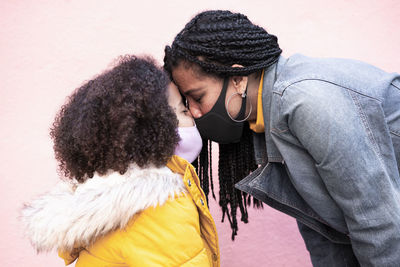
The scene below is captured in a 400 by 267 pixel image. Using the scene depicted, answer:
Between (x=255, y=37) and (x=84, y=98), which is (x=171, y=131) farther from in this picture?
(x=255, y=37)

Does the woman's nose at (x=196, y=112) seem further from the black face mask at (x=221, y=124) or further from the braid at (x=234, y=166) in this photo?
the braid at (x=234, y=166)

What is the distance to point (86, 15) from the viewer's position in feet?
6.72

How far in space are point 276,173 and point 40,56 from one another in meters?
1.65

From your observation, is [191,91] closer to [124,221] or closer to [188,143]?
[188,143]

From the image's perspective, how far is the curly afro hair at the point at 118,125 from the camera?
3.64 ft

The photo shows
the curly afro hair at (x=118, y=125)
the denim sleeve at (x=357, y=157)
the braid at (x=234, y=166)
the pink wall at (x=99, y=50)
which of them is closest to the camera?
the denim sleeve at (x=357, y=157)

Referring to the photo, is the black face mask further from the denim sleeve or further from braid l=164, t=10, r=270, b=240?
the denim sleeve

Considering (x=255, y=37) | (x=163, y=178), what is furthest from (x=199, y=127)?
(x=255, y=37)

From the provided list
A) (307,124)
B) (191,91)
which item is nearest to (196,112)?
(191,91)

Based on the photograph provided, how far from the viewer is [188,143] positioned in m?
1.30

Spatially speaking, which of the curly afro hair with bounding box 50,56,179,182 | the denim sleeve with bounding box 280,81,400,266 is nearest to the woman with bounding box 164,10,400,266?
the denim sleeve with bounding box 280,81,400,266

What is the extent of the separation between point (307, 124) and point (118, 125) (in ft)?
2.14

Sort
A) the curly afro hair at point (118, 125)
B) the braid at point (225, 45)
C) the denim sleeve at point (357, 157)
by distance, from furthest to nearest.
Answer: the braid at point (225, 45) → the curly afro hair at point (118, 125) → the denim sleeve at point (357, 157)

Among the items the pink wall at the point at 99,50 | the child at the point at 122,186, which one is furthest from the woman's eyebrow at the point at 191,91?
the pink wall at the point at 99,50
